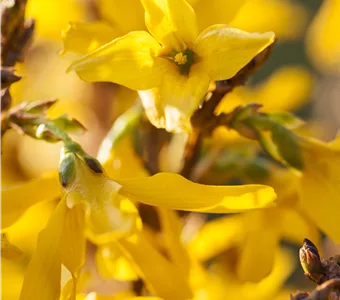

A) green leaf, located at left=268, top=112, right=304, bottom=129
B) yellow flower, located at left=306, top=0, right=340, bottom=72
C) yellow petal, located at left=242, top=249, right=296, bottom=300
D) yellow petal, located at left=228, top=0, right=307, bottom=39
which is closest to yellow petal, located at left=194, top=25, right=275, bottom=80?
green leaf, located at left=268, top=112, right=304, bottom=129

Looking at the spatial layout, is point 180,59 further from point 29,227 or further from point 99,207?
point 29,227

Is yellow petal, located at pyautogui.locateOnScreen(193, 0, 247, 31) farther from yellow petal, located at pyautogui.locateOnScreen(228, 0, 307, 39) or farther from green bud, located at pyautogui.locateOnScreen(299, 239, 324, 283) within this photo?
yellow petal, located at pyautogui.locateOnScreen(228, 0, 307, 39)

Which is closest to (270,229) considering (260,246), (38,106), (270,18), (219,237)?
(260,246)

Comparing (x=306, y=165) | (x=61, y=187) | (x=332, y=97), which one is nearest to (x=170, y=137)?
(x=306, y=165)

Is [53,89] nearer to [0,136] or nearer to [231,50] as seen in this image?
[0,136]

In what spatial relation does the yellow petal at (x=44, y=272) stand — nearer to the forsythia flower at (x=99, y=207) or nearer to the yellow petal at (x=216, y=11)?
the forsythia flower at (x=99, y=207)
